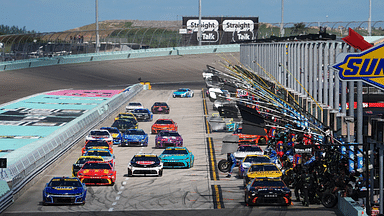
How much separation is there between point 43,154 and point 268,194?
14.0 m

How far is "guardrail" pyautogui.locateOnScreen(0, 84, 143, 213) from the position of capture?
85.8 ft

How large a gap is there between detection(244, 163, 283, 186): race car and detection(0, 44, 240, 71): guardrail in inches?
2854

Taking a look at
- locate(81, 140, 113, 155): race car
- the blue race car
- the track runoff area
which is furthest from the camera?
locate(81, 140, 113, 155): race car

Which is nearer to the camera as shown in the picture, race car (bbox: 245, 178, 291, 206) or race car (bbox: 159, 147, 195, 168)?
race car (bbox: 245, 178, 291, 206)

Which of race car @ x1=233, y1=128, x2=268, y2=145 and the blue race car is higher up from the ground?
the blue race car

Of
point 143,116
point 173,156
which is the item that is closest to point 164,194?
point 173,156

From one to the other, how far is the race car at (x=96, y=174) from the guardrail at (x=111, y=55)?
6865 centimetres

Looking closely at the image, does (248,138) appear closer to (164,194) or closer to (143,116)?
(143,116)

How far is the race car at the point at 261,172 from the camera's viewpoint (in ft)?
88.0

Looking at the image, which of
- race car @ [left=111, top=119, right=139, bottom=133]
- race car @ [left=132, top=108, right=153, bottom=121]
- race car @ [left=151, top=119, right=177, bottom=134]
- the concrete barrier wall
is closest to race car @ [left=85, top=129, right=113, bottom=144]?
race car @ [left=111, top=119, right=139, bottom=133]

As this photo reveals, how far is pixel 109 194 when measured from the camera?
88.6ft

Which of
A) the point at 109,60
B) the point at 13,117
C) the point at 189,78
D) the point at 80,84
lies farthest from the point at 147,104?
the point at 109,60

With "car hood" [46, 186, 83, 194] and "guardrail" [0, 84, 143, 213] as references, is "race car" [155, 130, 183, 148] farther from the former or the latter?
"car hood" [46, 186, 83, 194]

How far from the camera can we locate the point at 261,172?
27.1 meters
